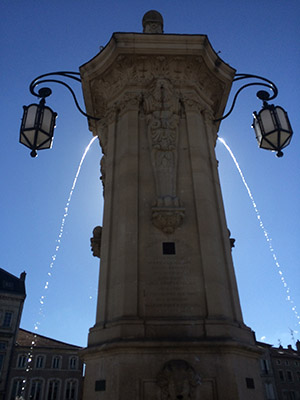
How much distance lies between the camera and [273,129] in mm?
8977

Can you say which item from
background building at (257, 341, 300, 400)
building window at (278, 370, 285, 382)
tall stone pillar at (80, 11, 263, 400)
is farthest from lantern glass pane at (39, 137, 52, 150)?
building window at (278, 370, 285, 382)

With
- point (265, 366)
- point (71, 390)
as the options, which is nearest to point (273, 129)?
point (265, 366)

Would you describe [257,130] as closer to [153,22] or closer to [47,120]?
[47,120]

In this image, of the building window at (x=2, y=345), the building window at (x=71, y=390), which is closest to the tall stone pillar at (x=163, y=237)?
the building window at (x=2, y=345)

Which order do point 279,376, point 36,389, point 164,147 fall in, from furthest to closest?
1. point 279,376
2. point 36,389
3. point 164,147

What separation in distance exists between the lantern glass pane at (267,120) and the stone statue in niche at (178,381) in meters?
6.27

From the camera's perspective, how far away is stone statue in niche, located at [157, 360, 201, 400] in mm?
7707

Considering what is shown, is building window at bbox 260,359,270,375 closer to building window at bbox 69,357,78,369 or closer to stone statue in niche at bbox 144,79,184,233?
building window at bbox 69,357,78,369

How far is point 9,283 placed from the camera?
66.7 m

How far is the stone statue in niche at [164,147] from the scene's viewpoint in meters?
10.6

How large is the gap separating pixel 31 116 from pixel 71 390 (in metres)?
71.8

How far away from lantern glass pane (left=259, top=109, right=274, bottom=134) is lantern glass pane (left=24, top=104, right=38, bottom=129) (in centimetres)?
606

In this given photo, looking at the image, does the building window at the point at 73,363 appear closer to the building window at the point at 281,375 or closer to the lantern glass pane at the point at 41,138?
the building window at the point at 281,375

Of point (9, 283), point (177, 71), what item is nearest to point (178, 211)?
point (177, 71)
